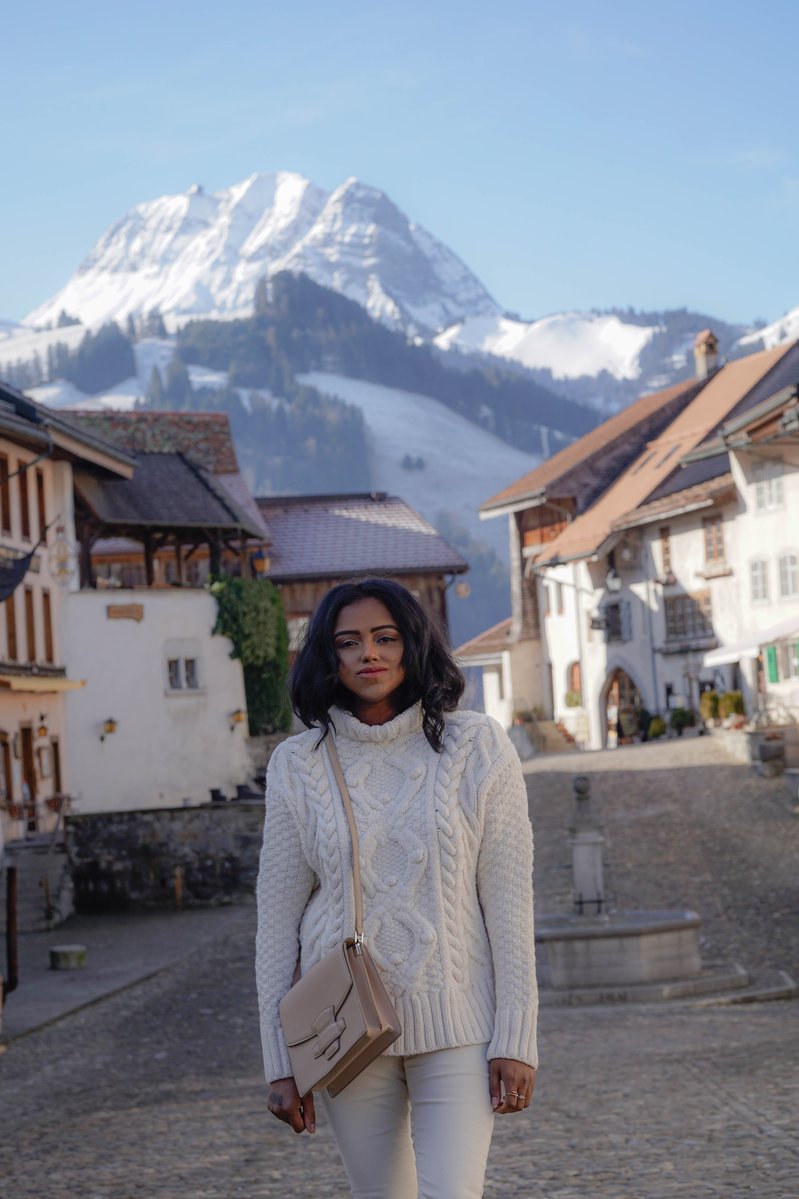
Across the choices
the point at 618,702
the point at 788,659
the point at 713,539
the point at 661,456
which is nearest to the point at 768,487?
the point at 788,659

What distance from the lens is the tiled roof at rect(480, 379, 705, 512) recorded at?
224 ft

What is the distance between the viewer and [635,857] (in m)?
34.4

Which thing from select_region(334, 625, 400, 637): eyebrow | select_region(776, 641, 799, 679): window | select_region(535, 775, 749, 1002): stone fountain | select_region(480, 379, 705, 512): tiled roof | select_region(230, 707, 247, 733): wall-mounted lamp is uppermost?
select_region(480, 379, 705, 512): tiled roof

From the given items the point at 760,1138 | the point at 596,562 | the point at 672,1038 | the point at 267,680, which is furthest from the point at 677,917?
the point at 596,562

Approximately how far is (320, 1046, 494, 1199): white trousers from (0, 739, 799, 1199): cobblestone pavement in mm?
3578

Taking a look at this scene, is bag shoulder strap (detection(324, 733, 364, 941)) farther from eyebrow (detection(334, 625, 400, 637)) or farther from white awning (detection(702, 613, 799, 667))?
white awning (detection(702, 613, 799, 667))

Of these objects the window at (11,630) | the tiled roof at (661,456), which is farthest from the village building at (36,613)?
the tiled roof at (661,456)

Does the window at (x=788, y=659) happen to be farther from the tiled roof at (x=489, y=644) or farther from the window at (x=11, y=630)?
the tiled roof at (x=489, y=644)

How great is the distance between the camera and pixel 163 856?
3919 centimetres

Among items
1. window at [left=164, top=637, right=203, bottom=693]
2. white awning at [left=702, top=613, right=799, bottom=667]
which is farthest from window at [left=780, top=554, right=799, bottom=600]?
Answer: window at [left=164, top=637, right=203, bottom=693]

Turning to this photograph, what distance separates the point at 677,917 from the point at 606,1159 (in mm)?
12941

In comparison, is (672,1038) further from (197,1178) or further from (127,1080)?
(197,1178)

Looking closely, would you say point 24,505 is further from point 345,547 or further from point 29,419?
point 345,547

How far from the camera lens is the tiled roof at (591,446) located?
2687 inches
